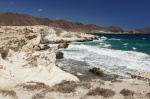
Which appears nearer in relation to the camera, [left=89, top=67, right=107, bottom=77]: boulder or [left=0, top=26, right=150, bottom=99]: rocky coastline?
[left=0, top=26, right=150, bottom=99]: rocky coastline

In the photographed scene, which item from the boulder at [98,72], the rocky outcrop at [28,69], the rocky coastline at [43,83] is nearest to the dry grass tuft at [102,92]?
the rocky coastline at [43,83]

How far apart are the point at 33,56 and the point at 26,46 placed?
2.02 m

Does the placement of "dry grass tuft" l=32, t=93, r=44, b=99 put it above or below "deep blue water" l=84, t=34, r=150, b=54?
above

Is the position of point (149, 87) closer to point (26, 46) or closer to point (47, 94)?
point (47, 94)

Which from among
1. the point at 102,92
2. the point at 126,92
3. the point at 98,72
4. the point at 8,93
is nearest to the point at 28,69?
the point at 8,93

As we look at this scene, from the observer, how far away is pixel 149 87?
13992mm

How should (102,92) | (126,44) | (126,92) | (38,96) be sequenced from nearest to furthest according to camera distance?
(38,96) < (102,92) < (126,92) < (126,44)

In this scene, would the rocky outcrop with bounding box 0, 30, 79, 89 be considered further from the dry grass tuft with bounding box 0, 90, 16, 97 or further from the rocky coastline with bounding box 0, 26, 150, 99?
the dry grass tuft with bounding box 0, 90, 16, 97

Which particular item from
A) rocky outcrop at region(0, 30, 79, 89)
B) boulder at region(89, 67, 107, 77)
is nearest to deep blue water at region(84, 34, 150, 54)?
boulder at region(89, 67, 107, 77)

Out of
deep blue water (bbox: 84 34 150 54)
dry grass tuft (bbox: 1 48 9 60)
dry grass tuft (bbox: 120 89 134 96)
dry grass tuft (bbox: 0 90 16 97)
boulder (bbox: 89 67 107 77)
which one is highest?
dry grass tuft (bbox: 1 48 9 60)

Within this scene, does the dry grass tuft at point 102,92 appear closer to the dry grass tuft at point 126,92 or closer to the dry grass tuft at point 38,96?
the dry grass tuft at point 126,92

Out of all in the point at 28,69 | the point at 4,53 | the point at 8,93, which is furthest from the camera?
the point at 28,69

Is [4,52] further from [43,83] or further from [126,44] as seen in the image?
[126,44]

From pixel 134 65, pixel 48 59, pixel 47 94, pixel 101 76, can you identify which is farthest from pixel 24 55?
pixel 134 65
